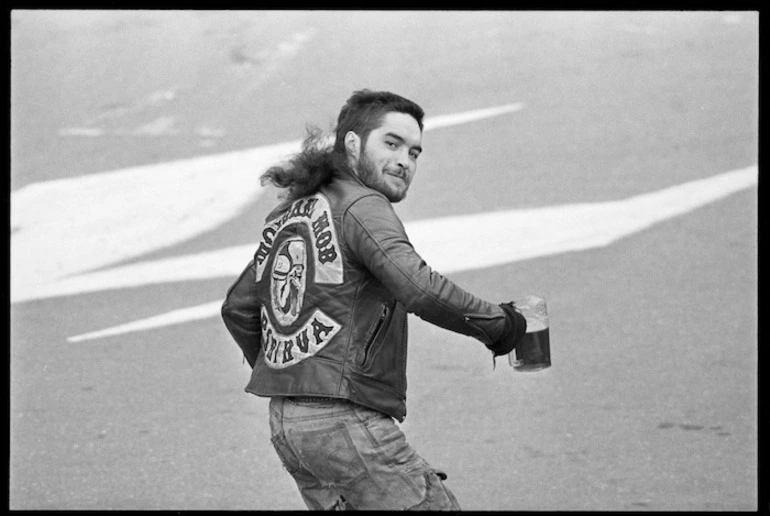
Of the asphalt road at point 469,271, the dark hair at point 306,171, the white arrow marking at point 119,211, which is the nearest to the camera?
the dark hair at point 306,171

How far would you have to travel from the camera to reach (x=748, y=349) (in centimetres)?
702

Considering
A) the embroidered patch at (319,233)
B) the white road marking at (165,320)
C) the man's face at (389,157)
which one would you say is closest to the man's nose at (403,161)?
the man's face at (389,157)

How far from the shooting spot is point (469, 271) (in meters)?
7.89

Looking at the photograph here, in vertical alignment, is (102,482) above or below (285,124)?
below

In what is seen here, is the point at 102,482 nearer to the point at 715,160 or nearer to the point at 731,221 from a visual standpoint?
the point at 731,221

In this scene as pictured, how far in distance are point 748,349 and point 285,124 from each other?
4539 millimetres

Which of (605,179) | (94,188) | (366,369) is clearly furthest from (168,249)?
(366,369)

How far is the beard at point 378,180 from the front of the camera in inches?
134

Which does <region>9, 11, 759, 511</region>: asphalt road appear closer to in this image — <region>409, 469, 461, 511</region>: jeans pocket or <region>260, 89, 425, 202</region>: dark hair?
<region>409, 469, 461, 511</region>: jeans pocket

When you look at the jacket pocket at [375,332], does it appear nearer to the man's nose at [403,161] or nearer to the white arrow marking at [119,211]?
the man's nose at [403,161]

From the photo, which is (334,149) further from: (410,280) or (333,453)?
(333,453)

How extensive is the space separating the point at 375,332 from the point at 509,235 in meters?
5.19

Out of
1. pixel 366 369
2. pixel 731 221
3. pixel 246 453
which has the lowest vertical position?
pixel 246 453

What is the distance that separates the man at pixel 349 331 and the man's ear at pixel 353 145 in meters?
0.06
